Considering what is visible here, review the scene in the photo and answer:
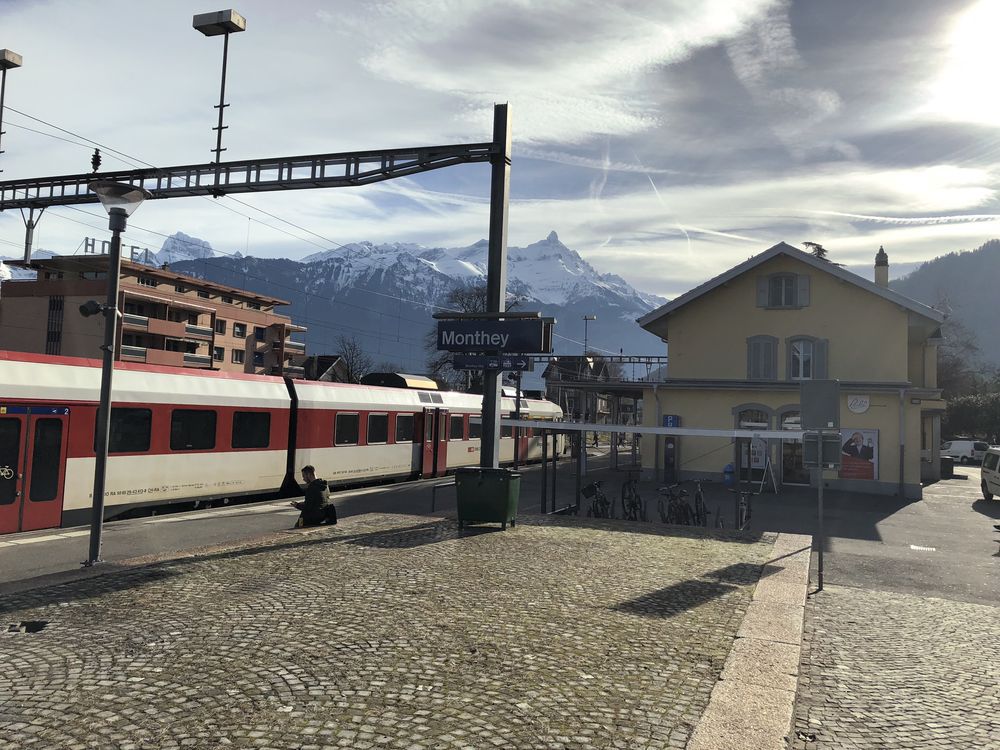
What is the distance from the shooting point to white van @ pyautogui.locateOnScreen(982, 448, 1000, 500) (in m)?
22.4

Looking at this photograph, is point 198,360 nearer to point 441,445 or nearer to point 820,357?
point 441,445

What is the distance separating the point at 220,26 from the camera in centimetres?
1440

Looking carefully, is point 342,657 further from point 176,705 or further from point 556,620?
point 556,620

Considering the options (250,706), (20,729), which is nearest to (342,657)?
(250,706)

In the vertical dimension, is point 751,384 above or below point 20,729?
above

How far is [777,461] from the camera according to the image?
24.8m

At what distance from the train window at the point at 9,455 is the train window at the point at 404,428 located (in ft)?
39.5

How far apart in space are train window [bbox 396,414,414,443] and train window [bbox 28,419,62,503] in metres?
11.4

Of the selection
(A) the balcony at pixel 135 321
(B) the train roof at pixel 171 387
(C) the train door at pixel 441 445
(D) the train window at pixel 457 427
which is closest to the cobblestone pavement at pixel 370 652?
(B) the train roof at pixel 171 387

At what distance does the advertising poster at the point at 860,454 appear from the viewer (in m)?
23.8

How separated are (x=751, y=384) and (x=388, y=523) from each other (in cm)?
1606

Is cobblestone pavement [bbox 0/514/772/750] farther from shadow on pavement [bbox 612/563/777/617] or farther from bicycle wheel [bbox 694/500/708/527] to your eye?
bicycle wheel [bbox 694/500/708/527]

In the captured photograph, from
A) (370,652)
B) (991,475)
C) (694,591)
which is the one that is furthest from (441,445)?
(370,652)

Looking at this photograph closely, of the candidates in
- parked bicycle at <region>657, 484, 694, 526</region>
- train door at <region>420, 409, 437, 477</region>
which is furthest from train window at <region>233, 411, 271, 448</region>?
parked bicycle at <region>657, 484, 694, 526</region>
